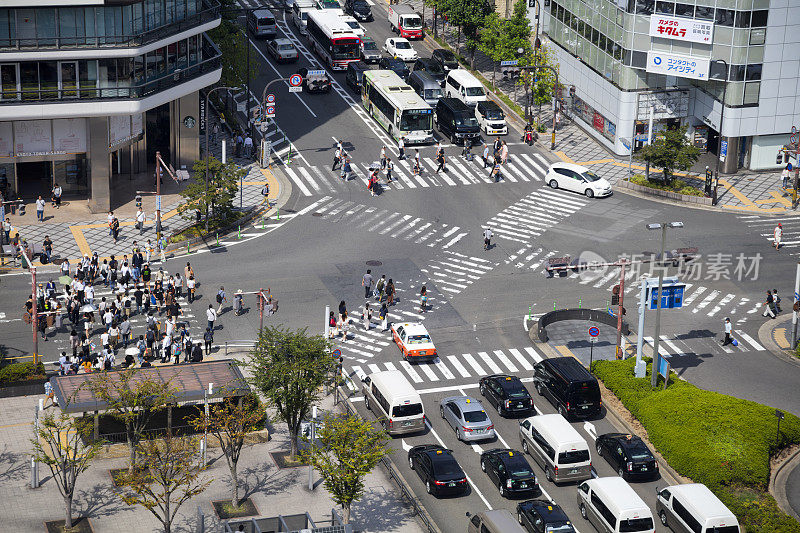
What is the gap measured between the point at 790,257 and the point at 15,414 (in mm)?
48856

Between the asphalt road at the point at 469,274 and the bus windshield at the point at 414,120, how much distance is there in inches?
79.5

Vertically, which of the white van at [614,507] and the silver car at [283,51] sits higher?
the silver car at [283,51]

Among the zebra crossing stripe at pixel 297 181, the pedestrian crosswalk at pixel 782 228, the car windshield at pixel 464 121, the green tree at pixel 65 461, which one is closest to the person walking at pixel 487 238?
the zebra crossing stripe at pixel 297 181

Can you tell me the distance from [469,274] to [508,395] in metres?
16.6

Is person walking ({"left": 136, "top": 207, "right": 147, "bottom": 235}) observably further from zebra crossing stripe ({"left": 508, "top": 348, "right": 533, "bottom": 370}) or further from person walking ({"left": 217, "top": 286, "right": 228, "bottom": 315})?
zebra crossing stripe ({"left": 508, "top": 348, "right": 533, "bottom": 370})

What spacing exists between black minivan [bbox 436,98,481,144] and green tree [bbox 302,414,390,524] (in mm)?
47367

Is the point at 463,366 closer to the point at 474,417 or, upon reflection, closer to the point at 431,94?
the point at 474,417

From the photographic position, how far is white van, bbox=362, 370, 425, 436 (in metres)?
60.3

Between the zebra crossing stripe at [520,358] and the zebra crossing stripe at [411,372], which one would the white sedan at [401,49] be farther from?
the zebra crossing stripe at [411,372]

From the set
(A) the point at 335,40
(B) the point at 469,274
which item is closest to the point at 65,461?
(B) the point at 469,274

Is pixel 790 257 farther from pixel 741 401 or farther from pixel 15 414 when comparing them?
pixel 15 414

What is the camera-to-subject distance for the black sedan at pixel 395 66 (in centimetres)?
10769

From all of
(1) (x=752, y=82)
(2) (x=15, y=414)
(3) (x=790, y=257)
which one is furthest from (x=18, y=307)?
(1) (x=752, y=82)

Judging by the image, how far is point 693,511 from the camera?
52812 mm
